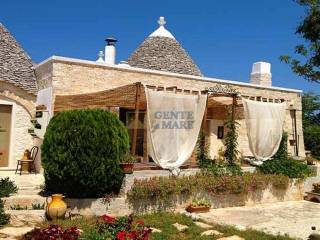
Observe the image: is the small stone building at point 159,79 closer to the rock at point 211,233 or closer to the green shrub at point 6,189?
the green shrub at point 6,189

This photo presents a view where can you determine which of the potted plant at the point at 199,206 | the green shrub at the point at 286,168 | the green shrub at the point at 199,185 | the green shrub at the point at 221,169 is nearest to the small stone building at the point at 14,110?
the green shrub at the point at 199,185

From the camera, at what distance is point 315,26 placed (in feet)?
38.9

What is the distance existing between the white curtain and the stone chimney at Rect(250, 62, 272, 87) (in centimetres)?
758

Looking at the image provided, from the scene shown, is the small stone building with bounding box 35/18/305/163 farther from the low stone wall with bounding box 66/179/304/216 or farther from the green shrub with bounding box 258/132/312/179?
the low stone wall with bounding box 66/179/304/216

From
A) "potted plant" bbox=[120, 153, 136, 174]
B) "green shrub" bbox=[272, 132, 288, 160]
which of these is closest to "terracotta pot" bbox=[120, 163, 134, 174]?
"potted plant" bbox=[120, 153, 136, 174]

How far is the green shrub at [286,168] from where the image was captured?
42.1 ft

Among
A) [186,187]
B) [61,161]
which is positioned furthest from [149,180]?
[61,161]

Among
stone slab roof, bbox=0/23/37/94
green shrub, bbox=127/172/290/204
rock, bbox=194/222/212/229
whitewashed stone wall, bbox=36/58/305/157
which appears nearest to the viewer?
rock, bbox=194/222/212/229

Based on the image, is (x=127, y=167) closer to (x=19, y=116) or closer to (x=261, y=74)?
(x=19, y=116)

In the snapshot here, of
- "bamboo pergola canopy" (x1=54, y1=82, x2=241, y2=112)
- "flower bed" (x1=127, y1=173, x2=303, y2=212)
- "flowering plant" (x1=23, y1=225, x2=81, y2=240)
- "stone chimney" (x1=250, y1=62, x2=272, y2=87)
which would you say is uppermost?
"stone chimney" (x1=250, y1=62, x2=272, y2=87)

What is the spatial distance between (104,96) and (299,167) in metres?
7.33

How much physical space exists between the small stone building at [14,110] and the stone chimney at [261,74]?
478 inches

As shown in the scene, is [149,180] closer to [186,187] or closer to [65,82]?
[186,187]

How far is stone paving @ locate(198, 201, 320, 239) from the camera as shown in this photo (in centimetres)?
888
